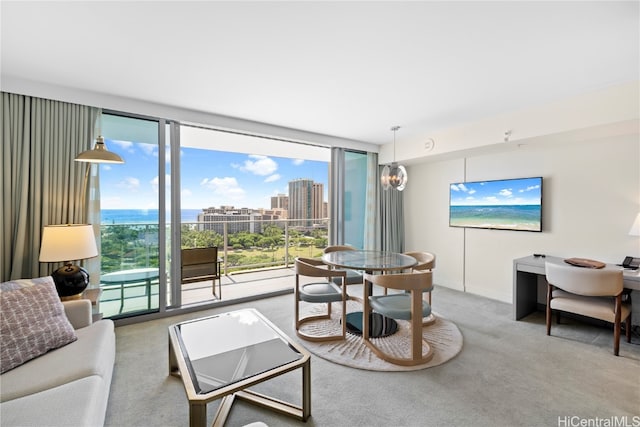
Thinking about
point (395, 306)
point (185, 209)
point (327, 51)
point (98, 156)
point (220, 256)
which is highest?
point (327, 51)

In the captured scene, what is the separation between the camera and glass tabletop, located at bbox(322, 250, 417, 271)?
2924 mm

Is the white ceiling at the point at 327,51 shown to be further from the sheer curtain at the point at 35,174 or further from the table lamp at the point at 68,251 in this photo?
the table lamp at the point at 68,251

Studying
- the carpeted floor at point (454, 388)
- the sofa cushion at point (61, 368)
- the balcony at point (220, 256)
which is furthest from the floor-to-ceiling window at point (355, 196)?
the sofa cushion at point (61, 368)

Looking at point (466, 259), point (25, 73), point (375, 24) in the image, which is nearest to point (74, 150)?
point (25, 73)

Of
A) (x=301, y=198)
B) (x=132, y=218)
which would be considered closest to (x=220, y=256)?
(x=132, y=218)

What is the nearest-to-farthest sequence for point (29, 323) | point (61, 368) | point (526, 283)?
point (61, 368) → point (29, 323) → point (526, 283)

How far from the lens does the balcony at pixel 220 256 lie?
324cm

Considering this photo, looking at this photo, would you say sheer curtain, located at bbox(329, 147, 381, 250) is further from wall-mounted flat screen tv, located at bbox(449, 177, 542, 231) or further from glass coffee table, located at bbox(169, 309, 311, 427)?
glass coffee table, located at bbox(169, 309, 311, 427)

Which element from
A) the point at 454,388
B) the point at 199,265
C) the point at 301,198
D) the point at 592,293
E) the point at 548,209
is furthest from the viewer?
the point at 301,198

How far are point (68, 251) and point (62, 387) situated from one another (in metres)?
1.30

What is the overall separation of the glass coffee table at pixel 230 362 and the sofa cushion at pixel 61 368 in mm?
410

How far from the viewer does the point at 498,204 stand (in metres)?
4.05

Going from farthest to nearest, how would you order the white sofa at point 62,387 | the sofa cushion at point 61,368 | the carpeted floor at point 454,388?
the carpeted floor at point 454,388, the sofa cushion at point 61,368, the white sofa at point 62,387

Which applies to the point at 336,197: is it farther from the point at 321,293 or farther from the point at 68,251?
the point at 68,251
